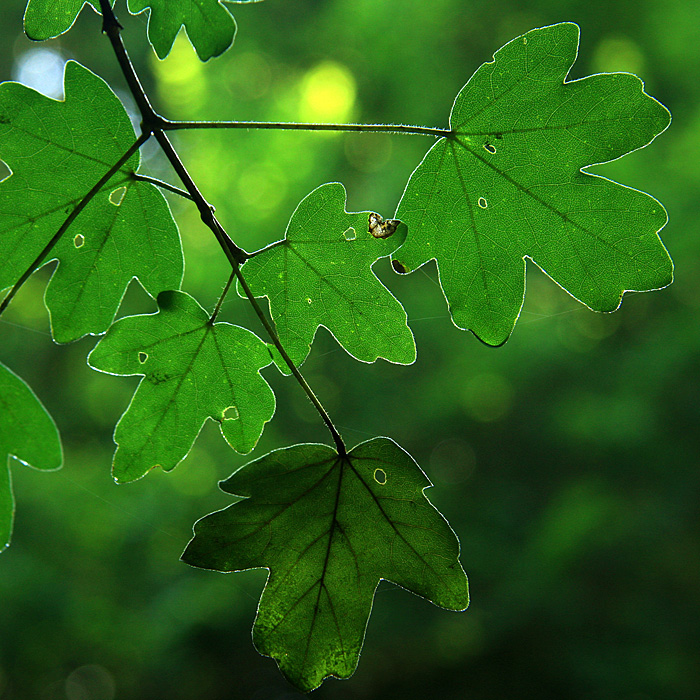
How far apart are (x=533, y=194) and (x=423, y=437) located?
5.43 metres

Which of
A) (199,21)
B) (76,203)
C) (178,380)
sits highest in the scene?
(199,21)

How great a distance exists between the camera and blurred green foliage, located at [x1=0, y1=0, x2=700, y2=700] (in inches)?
198

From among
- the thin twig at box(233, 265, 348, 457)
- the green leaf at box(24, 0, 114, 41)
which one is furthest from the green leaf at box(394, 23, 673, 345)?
the green leaf at box(24, 0, 114, 41)

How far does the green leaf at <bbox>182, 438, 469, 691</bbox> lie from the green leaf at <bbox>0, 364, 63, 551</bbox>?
0.89 ft

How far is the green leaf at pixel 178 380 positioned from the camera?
1.07 metres

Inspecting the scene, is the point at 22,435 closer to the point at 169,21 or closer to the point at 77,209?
the point at 77,209

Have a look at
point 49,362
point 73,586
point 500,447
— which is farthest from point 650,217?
point 49,362

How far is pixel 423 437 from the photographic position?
Result: 6273 millimetres

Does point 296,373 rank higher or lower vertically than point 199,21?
lower

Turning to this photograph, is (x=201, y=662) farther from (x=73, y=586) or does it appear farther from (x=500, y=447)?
(x=500, y=447)

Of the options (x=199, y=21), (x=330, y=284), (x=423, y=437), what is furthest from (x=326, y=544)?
(x=423, y=437)

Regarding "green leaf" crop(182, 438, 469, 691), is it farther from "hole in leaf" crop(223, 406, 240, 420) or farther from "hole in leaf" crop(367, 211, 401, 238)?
"hole in leaf" crop(367, 211, 401, 238)

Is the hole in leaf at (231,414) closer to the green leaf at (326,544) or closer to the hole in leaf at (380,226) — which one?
the green leaf at (326,544)

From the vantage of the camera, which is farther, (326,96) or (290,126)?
(326,96)
